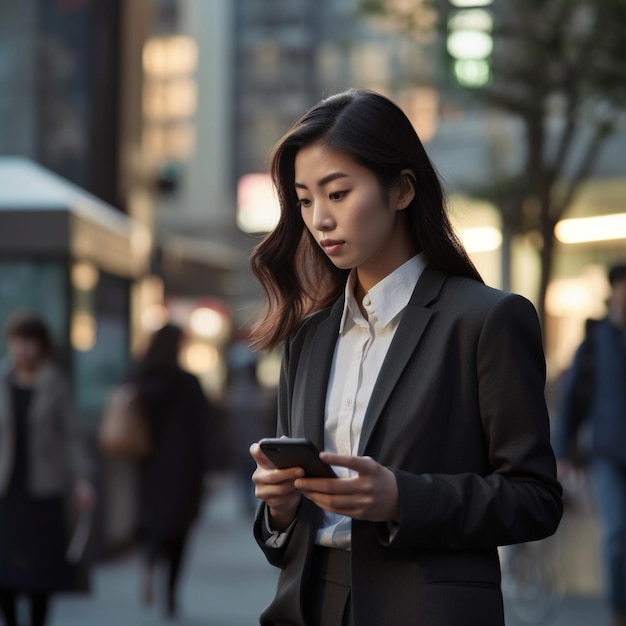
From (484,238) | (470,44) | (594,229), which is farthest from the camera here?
(484,238)

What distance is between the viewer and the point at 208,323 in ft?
142

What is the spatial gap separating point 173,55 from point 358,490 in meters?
71.2

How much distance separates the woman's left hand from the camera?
93.4 inches

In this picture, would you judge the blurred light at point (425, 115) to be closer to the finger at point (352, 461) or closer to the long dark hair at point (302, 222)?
the long dark hair at point (302, 222)

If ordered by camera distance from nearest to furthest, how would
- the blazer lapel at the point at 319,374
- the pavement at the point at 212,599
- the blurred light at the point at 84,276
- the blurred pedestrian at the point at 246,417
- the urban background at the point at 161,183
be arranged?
1. the blazer lapel at the point at 319,374
2. the pavement at the point at 212,599
3. the urban background at the point at 161,183
4. the blurred light at the point at 84,276
5. the blurred pedestrian at the point at 246,417

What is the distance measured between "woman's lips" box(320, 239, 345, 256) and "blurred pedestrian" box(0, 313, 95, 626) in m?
5.69

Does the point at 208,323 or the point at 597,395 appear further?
the point at 208,323

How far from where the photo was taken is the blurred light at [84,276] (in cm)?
1211

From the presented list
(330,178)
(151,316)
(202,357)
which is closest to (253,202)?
(202,357)

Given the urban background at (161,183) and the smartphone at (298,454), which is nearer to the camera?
the smartphone at (298,454)

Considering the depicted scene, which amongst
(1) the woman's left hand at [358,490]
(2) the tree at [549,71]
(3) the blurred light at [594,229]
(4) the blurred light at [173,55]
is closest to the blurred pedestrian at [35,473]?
(2) the tree at [549,71]

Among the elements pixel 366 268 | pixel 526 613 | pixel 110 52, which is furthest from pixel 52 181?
pixel 366 268

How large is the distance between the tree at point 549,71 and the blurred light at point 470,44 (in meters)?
0.18

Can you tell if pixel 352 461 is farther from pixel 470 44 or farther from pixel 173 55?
pixel 173 55
